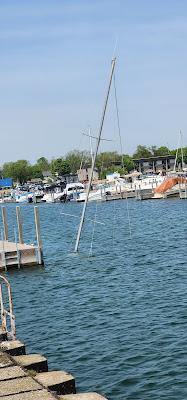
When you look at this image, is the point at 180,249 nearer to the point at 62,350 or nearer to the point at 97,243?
the point at 97,243

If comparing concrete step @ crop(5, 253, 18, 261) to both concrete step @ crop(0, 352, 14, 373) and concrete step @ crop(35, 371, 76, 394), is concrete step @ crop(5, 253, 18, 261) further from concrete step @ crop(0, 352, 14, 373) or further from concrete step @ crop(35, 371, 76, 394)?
concrete step @ crop(35, 371, 76, 394)

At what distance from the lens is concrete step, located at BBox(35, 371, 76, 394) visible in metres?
13.2

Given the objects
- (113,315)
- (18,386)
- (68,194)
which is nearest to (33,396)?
(18,386)

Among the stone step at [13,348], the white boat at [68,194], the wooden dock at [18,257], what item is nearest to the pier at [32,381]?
the stone step at [13,348]

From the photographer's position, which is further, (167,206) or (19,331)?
(167,206)

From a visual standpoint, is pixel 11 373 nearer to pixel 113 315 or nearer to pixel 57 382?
pixel 57 382

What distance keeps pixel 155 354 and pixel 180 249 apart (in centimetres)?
2526

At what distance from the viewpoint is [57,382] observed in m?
13.3

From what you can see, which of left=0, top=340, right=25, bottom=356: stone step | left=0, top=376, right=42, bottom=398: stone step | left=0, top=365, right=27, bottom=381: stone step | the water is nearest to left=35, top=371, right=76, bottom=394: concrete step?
left=0, top=376, right=42, bottom=398: stone step

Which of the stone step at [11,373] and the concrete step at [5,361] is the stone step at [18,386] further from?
the concrete step at [5,361]

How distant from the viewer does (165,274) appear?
109 feet

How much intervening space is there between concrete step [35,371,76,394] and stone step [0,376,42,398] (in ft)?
0.65

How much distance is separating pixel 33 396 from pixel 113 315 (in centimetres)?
1268

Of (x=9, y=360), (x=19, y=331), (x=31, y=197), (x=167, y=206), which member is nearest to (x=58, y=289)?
(x=19, y=331)
